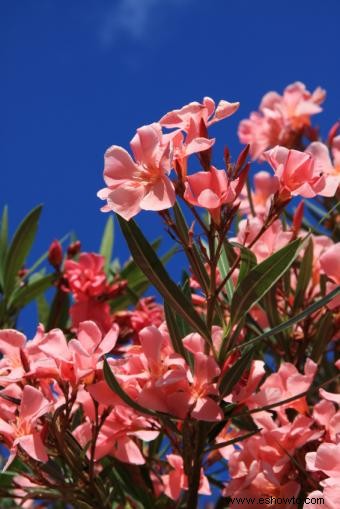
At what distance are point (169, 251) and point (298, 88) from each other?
86 cm

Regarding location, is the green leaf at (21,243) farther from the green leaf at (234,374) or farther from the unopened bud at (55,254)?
the green leaf at (234,374)

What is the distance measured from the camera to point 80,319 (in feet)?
5.99

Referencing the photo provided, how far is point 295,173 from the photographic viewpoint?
3.76 ft

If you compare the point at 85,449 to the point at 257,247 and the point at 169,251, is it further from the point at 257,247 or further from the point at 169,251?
the point at 169,251

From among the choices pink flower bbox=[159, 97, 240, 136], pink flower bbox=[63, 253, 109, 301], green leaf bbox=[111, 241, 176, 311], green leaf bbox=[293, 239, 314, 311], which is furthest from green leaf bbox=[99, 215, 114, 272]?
pink flower bbox=[159, 97, 240, 136]

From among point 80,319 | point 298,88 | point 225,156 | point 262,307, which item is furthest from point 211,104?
point 298,88

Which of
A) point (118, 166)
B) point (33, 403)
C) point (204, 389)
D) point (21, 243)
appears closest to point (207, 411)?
point (204, 389)

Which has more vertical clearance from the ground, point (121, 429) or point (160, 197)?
point (160, 197)

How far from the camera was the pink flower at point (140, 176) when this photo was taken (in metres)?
1.07

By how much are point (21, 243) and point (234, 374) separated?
1.24 m

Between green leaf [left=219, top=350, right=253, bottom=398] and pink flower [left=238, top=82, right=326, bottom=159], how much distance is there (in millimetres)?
1564

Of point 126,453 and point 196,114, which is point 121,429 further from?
point 196,114

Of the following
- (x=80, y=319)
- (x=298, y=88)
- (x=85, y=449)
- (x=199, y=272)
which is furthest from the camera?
(x=298, y=88)

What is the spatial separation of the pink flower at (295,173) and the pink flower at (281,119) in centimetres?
147
